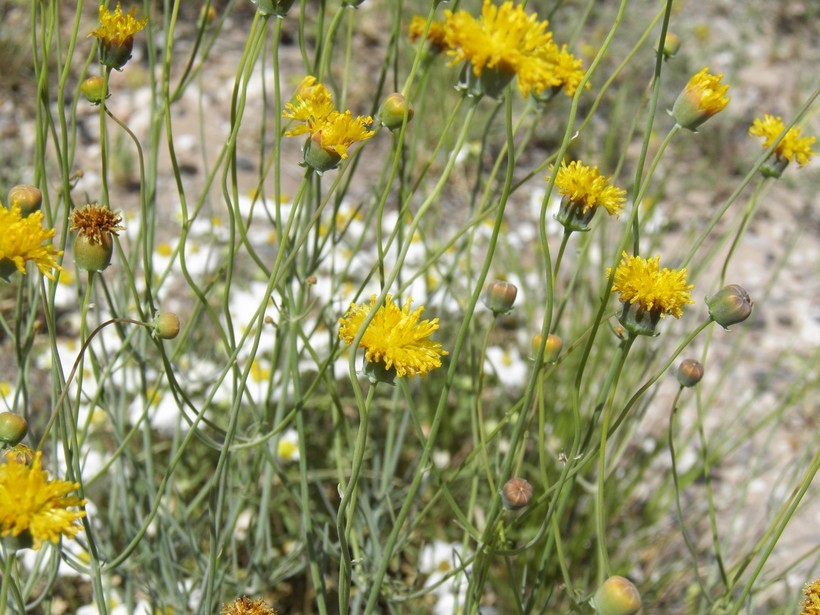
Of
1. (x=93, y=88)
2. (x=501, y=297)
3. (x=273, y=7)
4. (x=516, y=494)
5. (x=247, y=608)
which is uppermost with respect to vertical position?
(x=273, y=7)

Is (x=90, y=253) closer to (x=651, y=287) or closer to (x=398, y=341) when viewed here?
(x=398, y=341)

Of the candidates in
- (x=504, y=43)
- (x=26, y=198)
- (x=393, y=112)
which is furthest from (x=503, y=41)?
(x=26, y=198)

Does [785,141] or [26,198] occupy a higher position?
[785,141]

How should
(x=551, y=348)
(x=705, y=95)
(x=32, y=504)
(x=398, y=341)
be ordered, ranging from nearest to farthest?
(x=32, y=504), (x=398, y=341), (x=705, y=95), (x=551, y=348)

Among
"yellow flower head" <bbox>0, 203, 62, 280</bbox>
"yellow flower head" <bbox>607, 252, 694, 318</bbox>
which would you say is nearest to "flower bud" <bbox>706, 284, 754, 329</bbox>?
"yellow flower head" <bbox>607, 252, 694, 318</bbox>

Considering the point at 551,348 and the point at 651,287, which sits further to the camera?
the point at 551,348

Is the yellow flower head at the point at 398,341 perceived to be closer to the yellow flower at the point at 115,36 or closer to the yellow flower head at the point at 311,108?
the yellow flower head at the point at 311,108

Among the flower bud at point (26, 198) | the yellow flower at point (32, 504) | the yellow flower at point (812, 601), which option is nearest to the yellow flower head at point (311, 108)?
the flower bud at point (26, 198)
